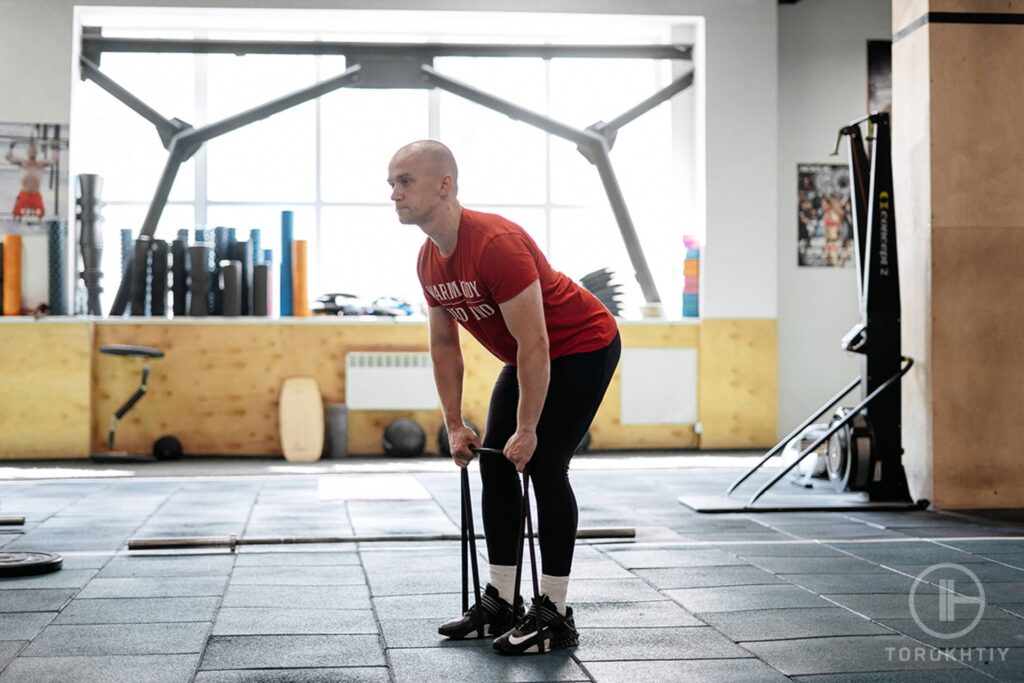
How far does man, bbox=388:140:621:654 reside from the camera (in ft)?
9.18

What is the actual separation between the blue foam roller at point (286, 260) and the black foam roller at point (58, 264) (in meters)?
1.56

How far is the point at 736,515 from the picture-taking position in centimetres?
550

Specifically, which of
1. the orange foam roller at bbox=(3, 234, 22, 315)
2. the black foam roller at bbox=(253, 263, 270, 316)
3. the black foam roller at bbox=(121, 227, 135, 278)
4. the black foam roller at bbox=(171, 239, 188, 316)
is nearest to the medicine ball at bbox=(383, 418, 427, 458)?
the black foam roller at bbox=(253, 263, 270, 316)

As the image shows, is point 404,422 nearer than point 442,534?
No

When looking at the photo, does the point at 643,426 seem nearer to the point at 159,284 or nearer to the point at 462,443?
the point at 159,284

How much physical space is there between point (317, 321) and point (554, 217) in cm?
215

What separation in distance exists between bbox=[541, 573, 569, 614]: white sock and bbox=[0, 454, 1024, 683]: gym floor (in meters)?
0.13

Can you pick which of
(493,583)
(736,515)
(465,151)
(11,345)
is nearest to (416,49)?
(465,151)

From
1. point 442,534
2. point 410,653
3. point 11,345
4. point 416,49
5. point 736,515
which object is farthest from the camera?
point 416,49

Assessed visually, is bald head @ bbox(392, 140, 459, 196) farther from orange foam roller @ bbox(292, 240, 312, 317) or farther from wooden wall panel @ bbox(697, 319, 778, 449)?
wooden wall panel @ bbox(697, 319, 778, 449)

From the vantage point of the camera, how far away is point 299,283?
8.84m

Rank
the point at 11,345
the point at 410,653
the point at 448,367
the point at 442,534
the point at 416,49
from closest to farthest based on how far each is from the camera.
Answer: the point at 410,653 < the point at 448,367 < the point at 442,534 < the point at 11,345 < the point at 416,49

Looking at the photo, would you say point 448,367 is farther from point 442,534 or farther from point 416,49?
point 416,49

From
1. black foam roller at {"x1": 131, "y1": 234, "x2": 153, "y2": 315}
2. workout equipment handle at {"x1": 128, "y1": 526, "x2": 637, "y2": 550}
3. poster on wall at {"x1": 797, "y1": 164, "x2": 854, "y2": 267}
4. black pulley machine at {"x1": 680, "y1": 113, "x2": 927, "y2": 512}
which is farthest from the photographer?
poster on wall at {"x1": 797, "y1": 164, "x2": 854, "y2": 267}
